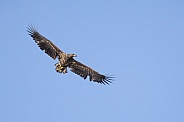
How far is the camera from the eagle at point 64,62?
77.6ft

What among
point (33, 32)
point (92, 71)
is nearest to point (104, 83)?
point (92, 71)

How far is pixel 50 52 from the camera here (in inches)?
963

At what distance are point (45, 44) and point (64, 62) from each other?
221cm

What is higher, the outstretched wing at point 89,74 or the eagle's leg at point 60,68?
the outstretched wing at point 89,74

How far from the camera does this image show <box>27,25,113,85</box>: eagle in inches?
931

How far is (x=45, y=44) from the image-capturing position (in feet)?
80.8

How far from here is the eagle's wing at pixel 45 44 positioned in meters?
24.3

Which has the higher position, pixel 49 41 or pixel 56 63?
pixel 49 41

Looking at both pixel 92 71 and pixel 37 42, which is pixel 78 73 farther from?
pixel 37 42

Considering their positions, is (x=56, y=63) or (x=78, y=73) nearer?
(x=56, y=63)

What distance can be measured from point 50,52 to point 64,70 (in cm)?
206

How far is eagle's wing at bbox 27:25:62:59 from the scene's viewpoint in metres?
24.3

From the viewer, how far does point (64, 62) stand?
23578mm

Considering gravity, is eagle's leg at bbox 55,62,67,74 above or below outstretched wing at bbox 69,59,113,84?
below
